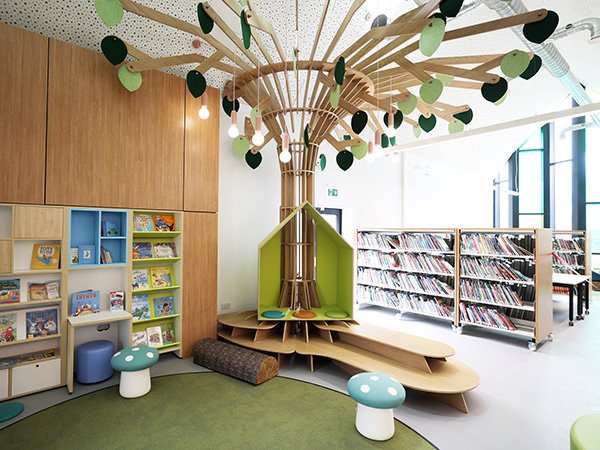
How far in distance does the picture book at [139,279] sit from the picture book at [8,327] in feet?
3.41

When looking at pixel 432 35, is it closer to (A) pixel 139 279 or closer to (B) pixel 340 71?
(B) pixel 340 71

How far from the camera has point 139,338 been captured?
369cm

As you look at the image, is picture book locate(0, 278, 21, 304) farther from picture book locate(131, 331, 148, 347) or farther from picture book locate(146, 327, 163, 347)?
picture book locate(146, 327, 163, 347)

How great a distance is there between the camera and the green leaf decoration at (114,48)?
251 centimetres

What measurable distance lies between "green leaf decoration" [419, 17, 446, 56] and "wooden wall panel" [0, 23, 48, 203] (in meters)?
3.37

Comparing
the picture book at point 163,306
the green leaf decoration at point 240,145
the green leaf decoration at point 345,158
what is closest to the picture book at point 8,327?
the picture book at point 163,306

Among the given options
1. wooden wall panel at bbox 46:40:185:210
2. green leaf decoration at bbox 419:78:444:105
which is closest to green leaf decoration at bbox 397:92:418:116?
green leaf decoration at bbox 419:78:444:105

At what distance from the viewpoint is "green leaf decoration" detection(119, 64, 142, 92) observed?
284cm

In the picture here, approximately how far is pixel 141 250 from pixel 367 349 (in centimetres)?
286

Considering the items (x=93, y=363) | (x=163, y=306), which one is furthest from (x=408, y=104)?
(x=93, y=363)

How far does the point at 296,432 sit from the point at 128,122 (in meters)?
3.47

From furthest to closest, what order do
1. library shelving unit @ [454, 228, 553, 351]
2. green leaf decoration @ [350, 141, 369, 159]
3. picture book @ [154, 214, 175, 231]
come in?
library shelving unit @ [454, 228, 553, 351] < picture book @ [154, 214, 175, 231] < green leaf decoration @ [350, 141, 369, 159]

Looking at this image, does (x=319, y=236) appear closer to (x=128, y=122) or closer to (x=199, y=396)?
(x=199, y=396)

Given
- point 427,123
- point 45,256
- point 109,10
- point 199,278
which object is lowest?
point 199,278
